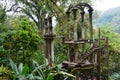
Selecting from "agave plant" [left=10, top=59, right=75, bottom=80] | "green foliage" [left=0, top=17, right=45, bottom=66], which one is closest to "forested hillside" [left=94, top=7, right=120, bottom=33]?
"green foliage" [left=0, top=17, right=45, bottom=66]

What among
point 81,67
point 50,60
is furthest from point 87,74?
point 50,60

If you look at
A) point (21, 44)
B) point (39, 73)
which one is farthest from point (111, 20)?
point (39, 73)

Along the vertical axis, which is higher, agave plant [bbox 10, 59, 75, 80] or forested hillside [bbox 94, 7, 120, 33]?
forested hillside [bbox 94, 7, 120, 33]

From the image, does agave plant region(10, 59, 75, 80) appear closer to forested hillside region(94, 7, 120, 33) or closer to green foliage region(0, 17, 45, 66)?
green foliage region(0, 17, 45, 66)

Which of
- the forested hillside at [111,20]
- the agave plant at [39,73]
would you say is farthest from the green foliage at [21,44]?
the forested hillside at [111,20]

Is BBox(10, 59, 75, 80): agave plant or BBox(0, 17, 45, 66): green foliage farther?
BBox(0, 17, 45, 66): green foliage

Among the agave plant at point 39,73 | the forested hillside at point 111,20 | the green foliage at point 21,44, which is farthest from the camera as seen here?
the forested hillside at point 111,20

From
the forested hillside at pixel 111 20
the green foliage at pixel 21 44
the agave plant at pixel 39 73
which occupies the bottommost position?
the agave plant at pixel 39 73

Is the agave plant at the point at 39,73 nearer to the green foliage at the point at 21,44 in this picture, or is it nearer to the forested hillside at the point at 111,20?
the green foliage at the point at 21,44

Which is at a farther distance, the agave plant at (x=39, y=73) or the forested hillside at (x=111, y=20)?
the forested hillside at (x=111, y=20)

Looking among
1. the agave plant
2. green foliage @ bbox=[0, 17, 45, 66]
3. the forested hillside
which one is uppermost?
the forested hillside

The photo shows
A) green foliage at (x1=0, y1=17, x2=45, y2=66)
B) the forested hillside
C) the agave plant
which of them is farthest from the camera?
the forested hillside

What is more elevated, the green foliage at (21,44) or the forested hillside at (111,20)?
the forested hillside at (111,20)

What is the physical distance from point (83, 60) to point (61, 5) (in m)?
7.68
